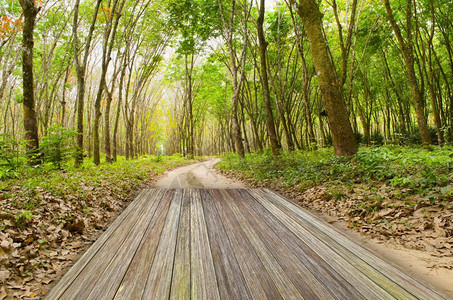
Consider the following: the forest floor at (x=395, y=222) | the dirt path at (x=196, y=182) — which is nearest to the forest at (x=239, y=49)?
the forest floor at (x=395, y=222)

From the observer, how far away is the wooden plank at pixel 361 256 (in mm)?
1812

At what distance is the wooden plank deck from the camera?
1.84 meters

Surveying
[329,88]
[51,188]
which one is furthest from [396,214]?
[51,188]

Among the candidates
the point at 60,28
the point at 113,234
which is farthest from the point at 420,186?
the point at 60,28

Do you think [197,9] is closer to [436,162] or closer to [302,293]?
[436,162]

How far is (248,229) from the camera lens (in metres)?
3.14

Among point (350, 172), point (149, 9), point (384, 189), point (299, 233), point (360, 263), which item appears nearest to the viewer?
point (360, 263)

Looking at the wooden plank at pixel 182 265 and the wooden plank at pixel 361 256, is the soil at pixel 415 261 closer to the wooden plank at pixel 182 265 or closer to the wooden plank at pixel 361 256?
the wooden plank at pixel 361 256

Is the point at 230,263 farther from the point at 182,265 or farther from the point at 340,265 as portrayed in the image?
the point at 340,265

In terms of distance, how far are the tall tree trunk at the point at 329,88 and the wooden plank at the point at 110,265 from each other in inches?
206

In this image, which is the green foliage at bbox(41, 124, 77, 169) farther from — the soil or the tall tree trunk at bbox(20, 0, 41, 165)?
the soil

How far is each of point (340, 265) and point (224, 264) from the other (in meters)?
1.18

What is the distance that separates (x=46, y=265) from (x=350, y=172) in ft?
18.4

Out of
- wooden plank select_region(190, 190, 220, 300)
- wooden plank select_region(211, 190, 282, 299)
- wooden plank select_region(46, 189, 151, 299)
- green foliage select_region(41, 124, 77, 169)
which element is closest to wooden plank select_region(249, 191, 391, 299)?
wooden plank select_region(211, 190, 282, 299)
